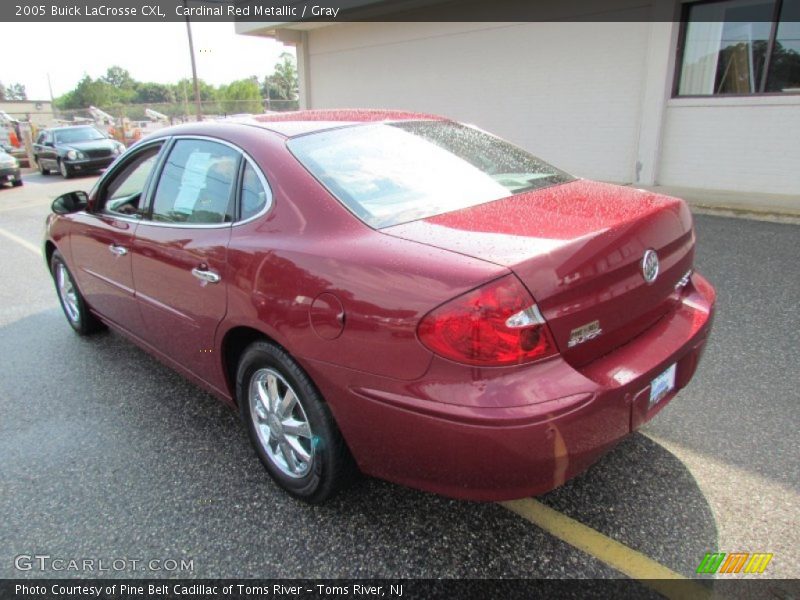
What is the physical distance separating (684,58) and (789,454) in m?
8.67

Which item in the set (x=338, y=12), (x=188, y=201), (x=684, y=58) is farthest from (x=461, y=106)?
(x=188, y=201)

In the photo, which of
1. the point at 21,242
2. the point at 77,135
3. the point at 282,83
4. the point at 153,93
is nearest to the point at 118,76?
the point at 153,93

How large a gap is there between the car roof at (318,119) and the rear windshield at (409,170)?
0.08m

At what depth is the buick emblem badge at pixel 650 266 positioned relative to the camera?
216cm

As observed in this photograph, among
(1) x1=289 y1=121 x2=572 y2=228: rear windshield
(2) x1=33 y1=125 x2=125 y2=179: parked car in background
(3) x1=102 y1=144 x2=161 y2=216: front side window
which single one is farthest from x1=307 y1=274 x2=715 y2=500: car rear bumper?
(2) x1=33 y1=125 x2=125 y2=179: parked car in background

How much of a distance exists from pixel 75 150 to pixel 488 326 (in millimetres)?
19921

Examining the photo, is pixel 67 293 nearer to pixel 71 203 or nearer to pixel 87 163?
pixel 71 203

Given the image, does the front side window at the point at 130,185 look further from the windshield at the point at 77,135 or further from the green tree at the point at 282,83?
the green tree at the point at 282,83

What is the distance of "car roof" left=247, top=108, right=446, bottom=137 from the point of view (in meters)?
2.79

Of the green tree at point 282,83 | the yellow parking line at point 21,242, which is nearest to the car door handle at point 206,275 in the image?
the yellow parking line at point 21,242

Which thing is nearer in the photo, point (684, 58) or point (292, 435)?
point (292, 435)

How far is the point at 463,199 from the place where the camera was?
96.1 inches

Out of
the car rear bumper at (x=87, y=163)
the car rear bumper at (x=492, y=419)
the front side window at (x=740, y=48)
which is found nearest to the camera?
the car rear bumper at (x=492, y=419)

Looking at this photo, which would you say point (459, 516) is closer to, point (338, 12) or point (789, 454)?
point (789, 454)
